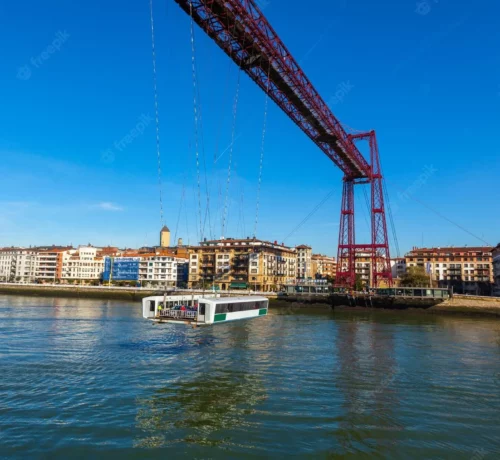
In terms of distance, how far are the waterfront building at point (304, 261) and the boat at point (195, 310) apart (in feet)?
288

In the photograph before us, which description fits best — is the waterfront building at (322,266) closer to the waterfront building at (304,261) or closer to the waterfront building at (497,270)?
the waterfront building at (304,261)

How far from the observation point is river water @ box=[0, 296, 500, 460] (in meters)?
9.75

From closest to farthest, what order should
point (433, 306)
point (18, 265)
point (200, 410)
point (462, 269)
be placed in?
point (200, 410)
point (433, 306)
point (462, 269)
point (18, 265)

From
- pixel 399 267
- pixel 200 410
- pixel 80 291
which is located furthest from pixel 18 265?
pixel 200 410

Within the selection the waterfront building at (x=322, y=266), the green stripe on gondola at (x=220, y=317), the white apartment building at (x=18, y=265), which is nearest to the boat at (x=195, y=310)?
the green stripe on gondola at (x=220, y=317)

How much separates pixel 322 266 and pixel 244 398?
373ft

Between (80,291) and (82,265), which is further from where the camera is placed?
(82,265)

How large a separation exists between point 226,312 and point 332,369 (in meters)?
6.97

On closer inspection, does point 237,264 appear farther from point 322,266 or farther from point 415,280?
point 322,266

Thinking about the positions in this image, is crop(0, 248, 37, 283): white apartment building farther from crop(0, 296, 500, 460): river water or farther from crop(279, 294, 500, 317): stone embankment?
crop(0, 296, 500, 460): river water

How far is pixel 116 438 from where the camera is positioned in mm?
9969

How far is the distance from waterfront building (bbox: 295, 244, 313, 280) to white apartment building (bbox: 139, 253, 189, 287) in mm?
30835

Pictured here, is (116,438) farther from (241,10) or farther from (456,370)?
(241,10)

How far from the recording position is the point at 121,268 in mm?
100625
